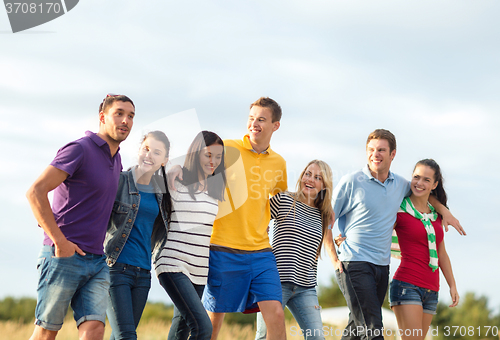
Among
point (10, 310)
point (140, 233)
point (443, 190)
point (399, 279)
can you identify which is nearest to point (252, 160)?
point (140, 233)

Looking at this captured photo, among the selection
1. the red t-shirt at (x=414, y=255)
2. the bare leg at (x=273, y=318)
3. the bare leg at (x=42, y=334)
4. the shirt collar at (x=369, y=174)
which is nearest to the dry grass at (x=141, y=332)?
the red t-shirt at (x=414, y=255)

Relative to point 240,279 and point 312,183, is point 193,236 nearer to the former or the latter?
point 240,279

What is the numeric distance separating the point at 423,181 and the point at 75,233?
13.5 feet

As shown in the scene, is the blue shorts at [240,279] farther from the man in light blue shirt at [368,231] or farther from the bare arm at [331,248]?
the man in light blue shirt at [368,231]

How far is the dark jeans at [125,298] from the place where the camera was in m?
4.19

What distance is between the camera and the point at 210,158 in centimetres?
483

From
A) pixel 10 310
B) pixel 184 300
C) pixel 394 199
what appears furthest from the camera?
pixel 10 310

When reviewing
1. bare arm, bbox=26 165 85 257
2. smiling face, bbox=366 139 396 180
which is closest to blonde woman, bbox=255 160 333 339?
smiling face, bbox=366 139 396 180

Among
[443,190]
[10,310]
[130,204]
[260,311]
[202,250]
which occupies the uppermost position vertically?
[443,190]

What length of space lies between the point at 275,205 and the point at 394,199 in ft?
4.97

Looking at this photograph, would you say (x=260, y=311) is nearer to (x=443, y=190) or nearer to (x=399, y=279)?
(x=399, y=279)

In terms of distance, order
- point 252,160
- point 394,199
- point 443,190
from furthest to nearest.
Result: 1. point 443,190
2. point 394,199
3. point 252,160

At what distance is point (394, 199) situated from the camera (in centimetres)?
571

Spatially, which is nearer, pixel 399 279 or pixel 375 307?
pixel 375 307
